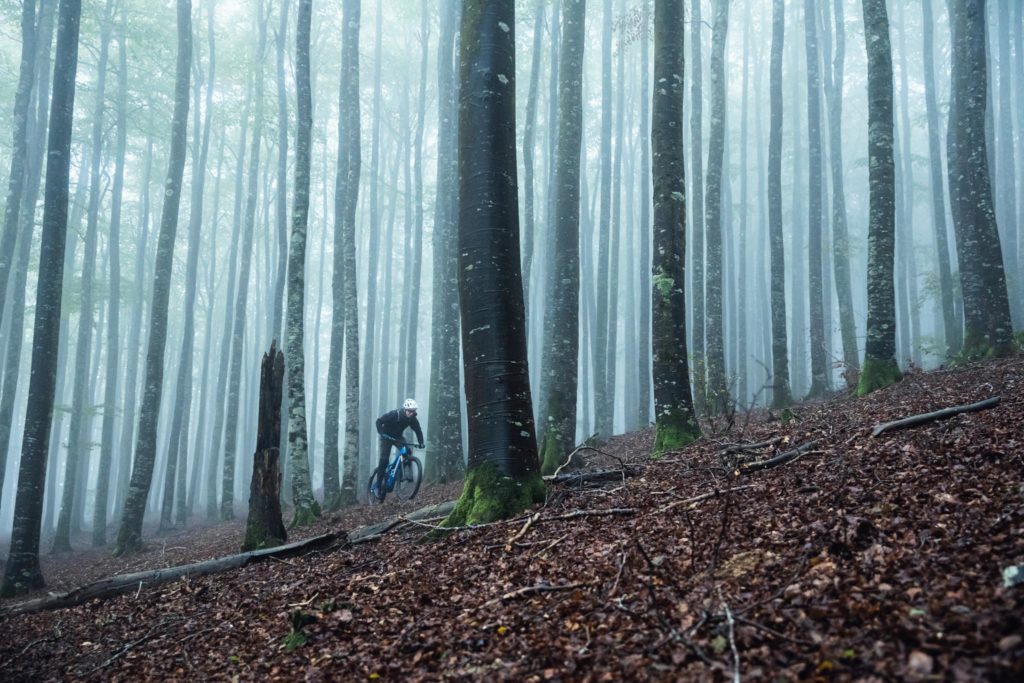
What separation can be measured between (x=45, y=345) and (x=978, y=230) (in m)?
15.3

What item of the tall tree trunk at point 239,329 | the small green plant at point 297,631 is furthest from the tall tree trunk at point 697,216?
the tall tree trunk at point 239,329

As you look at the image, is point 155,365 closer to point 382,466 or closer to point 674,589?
point 382,466

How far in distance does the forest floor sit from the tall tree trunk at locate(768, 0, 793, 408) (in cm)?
690

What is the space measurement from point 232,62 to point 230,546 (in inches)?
815

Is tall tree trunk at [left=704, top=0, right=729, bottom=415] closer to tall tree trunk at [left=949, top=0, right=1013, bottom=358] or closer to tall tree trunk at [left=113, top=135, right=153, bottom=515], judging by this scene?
tall tree trunk at [left=949, top=0, right=1013, bottom=358]

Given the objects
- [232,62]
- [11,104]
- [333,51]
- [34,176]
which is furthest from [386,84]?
[34,176]

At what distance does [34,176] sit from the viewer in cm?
1888

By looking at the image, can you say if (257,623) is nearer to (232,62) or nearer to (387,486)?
(387,486)

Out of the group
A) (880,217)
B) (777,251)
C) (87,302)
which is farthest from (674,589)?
(87,302)

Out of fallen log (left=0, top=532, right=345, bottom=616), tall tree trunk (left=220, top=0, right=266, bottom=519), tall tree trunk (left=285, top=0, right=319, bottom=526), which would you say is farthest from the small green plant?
tall tree trunk (left=220, top=0, right=266, bottom=519)

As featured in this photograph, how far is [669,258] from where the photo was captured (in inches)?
318

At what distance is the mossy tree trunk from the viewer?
7965mm

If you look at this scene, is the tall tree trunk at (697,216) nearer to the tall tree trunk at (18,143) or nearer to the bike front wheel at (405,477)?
the bike front wheel at (405,477)

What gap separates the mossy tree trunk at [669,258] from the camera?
7.96 m
